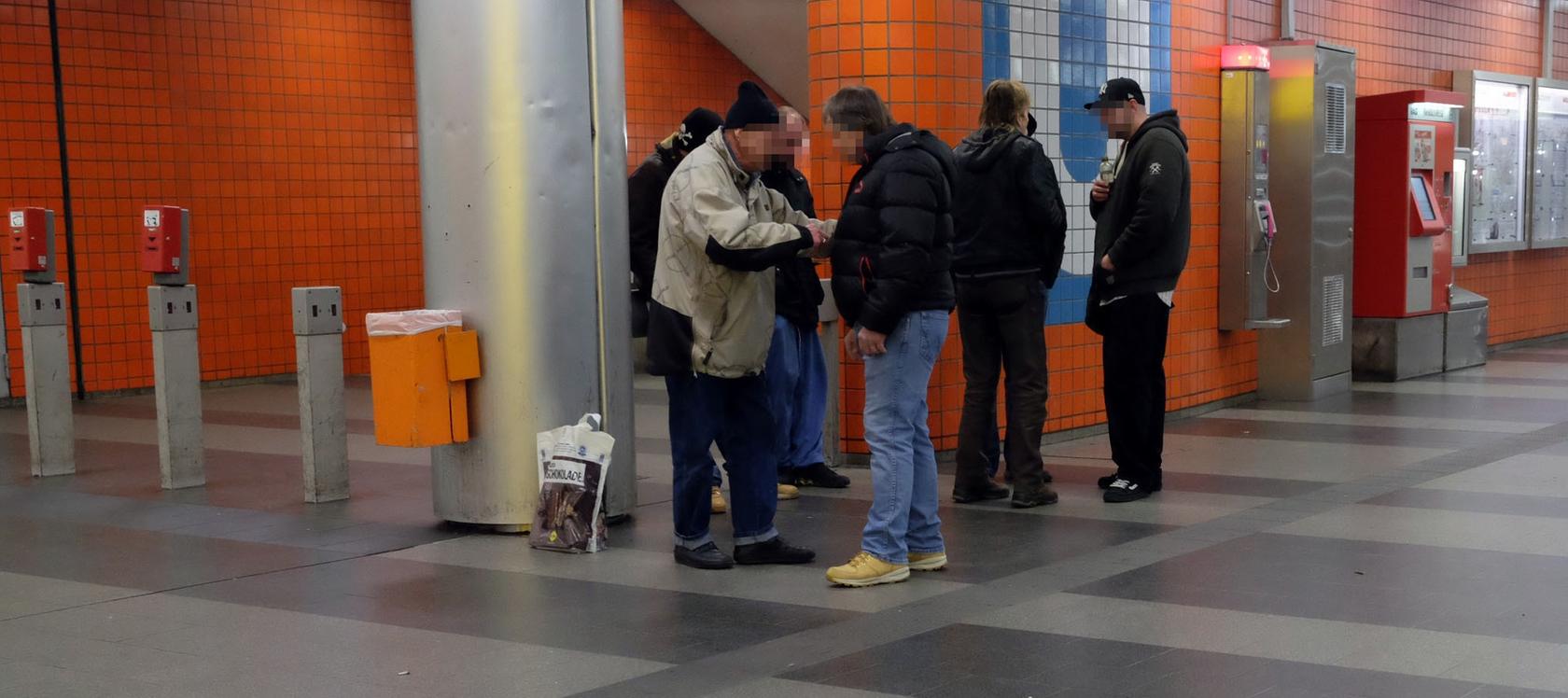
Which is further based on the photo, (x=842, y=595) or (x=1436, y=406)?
(x=1436, y=406)

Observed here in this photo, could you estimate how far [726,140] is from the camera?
5602 millimetres

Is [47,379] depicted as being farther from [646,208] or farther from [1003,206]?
[1003,206]

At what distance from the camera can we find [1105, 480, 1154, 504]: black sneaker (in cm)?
687

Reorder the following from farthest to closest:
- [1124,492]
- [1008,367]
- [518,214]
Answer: [1124,492] < [1008,367] < [518,214]

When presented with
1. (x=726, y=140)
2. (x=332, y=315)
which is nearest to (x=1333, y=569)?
(x=726, y=140)

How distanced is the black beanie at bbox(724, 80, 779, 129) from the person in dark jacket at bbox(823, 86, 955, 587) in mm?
240

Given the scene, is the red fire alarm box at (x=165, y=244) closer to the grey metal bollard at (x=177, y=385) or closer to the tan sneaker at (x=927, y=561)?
the grey metal bollard at (x=177, y=385)

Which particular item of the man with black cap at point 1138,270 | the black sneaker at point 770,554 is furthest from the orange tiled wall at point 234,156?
the black sneaker at point 770,554

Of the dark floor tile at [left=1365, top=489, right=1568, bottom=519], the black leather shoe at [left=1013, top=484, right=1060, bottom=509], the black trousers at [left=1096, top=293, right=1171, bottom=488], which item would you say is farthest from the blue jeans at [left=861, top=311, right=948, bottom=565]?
the dark floor tile at [left=1365, top=489, right=1568, bottom=519]

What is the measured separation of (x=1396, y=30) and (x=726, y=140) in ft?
29.3

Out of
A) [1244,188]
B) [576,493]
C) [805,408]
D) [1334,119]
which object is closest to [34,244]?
[576,493]

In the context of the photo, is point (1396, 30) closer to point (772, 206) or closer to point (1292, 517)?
point (1292, 517)

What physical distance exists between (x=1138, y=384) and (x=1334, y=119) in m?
4.44

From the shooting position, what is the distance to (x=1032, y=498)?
266 inches
